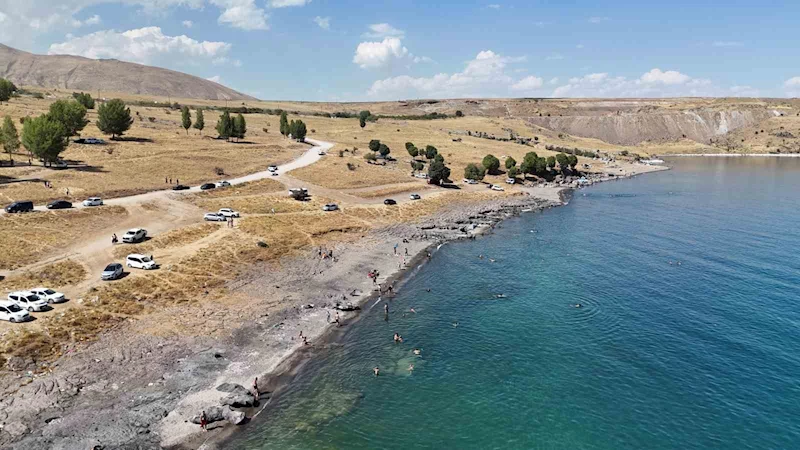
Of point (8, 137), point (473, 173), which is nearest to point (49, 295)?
point (8, 137)

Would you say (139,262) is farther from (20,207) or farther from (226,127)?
(226,127)

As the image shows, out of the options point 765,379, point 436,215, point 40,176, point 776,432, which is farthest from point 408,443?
point 40,176

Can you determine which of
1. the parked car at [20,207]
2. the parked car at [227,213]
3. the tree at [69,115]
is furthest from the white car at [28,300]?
the tree at [69,115]

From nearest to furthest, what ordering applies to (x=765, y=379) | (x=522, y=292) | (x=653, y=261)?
1. (x=765, y=379)
2. (x=522, y=292)
3. (x=653, y=261)

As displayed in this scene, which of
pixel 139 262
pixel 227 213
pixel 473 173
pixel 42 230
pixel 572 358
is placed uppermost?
pixel 473 173

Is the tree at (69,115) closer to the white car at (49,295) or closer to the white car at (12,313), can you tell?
the white car at (49,295)

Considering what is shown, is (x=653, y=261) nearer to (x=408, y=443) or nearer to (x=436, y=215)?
(x=436, y=215)
